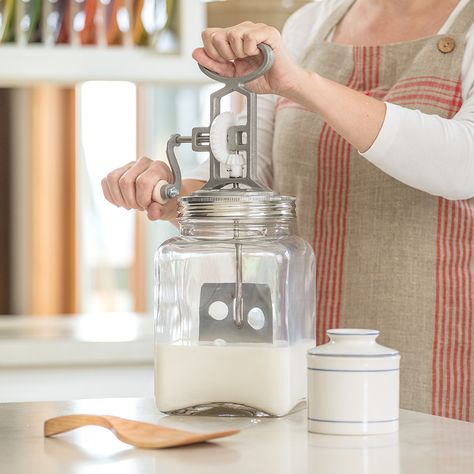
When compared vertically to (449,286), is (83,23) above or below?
above

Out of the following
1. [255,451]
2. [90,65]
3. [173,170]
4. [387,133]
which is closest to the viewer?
[255,451]

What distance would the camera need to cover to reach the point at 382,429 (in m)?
0.89

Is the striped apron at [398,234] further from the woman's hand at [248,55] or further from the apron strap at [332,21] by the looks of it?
the woman's hand at [248,55]

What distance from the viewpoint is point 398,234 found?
4.67 feet

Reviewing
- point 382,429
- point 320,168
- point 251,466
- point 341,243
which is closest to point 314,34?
point 320,168

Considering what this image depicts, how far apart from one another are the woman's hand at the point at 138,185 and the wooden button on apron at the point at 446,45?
1.59ft

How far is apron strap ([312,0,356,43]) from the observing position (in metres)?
1.60

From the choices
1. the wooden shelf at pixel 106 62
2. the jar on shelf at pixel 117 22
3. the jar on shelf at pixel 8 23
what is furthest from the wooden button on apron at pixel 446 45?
the jar on shelf at pixel 8 23

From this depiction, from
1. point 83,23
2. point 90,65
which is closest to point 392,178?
point 90,65

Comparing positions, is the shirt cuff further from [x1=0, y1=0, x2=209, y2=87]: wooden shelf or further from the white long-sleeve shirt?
[x1=0, y1=0, x2=209, y2=87]: wooden shelf

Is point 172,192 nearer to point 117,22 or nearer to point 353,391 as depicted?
point 353,391

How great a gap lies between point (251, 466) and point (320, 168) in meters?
0.80

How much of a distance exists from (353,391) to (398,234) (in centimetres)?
57

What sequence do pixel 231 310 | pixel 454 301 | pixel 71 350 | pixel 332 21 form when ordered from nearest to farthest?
pixel 231 310 → pixel 454 301 → pixel 332 21 → pixel 71 350
